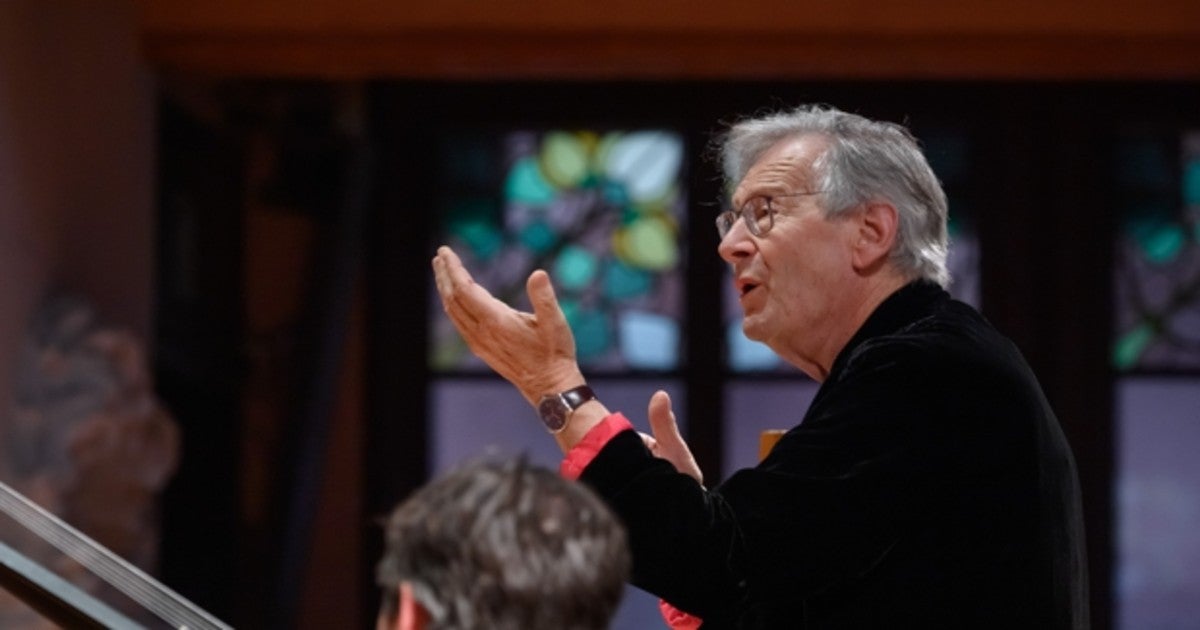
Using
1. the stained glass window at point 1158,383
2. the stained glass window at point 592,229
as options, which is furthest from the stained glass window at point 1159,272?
the stained glass window at point 592,229

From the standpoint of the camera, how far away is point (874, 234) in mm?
2543

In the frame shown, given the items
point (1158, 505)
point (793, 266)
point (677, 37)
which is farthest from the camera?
point (1158, 505)

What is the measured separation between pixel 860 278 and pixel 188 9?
3.60 m

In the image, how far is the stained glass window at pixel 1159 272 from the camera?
21.2 ft

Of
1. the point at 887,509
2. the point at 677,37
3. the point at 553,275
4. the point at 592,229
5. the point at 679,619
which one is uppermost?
the point at 677,37

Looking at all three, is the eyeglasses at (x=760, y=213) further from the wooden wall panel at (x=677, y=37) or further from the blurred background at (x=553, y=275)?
the blurred background at (x=553, y=275)

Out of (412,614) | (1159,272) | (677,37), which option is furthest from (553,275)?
(412,614)

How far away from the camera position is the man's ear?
2.54 meters

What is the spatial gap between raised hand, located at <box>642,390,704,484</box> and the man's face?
0.13 metres

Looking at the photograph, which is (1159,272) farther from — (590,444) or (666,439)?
(590,444)

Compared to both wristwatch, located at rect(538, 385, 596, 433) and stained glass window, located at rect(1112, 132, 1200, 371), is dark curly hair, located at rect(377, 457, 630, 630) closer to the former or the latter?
wristwatch, located at rect(538, 385, 596, 433)

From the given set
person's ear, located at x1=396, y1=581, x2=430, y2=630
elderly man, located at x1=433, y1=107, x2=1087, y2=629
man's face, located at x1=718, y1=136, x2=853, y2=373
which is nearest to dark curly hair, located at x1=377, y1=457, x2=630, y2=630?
person's ear, located at x1=396, y1=581, x2=430, y2=630

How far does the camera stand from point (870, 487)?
2.30 m

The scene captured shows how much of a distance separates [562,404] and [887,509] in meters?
0.32
